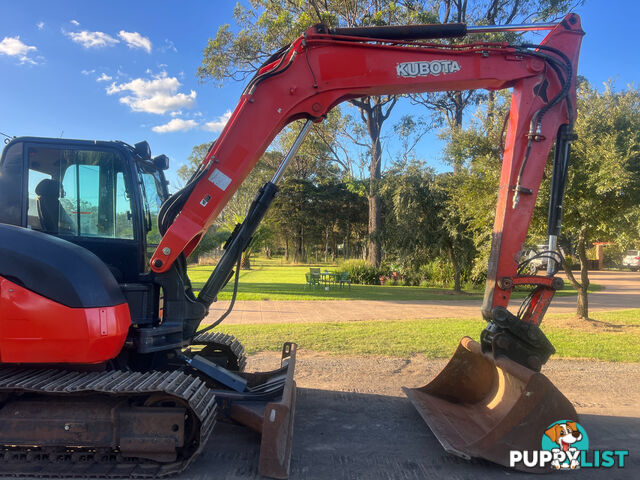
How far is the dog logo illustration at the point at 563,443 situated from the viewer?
3.69 m

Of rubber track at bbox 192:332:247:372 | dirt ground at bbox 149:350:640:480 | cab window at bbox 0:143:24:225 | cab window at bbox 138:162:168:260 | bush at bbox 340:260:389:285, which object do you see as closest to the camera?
dirt ground at bbox 149:350:640:480

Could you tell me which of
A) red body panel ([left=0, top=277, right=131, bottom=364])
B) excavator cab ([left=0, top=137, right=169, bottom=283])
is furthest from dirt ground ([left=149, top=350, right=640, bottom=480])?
excavator cab ([left=0, top=137, right=169, bottom=283])

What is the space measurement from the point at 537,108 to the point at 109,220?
14.0 ft

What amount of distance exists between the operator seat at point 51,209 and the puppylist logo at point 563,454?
440 centimetres

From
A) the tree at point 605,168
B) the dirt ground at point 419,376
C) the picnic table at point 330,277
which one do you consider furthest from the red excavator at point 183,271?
the picnic table at point 330,277

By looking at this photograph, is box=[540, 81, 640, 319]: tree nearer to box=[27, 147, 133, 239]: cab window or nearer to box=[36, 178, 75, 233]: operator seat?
box=[27, 147, 133, 239]: cab window

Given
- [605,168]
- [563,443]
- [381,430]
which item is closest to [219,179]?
[381,430]

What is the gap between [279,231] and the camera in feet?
162

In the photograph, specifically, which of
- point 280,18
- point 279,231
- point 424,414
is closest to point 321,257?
point 279,231

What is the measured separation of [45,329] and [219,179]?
75.1 inches

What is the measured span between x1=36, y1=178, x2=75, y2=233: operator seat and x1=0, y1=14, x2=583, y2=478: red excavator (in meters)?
0.01

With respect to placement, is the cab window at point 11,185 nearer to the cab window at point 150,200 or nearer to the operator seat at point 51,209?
the operator seat at point 51,209

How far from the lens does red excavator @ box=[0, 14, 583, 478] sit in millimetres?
3490

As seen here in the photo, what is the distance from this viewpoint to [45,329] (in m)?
3.50
